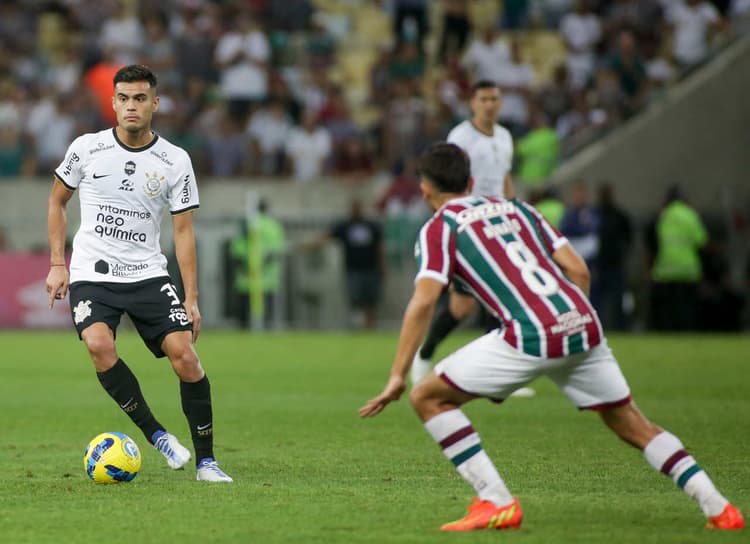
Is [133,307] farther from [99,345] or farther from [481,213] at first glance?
[481,213]

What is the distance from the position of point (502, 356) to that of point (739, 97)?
19898 mm

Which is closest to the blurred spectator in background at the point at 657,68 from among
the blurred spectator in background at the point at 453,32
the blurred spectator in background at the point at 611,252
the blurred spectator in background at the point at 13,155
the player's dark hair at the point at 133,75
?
the blurred spectator in background at the point at 611,252

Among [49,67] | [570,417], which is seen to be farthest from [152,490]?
[49,67]

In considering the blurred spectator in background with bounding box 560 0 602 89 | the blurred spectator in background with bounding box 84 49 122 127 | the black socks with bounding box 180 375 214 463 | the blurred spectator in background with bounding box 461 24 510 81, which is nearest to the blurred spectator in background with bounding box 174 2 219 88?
the blurred spectator in background with bounding box 84 49 122 127

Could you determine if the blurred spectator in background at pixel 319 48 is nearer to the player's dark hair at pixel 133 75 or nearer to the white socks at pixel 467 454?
the player's dark hair at pixel 133 75

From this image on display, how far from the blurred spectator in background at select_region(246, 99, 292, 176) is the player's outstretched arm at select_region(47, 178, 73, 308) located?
16.6 m

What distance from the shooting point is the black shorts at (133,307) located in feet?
28.5

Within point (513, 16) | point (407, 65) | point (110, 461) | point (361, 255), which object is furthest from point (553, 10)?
point (110, 461)

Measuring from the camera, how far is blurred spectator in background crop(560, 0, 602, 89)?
2653 centimetres

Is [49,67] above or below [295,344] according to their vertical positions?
above

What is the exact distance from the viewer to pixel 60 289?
8.79 metres

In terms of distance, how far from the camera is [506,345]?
22.2 feet

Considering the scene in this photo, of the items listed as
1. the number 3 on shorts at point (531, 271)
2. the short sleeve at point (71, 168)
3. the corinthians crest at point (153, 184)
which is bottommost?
the number 3 on shorts at point (531, 271)

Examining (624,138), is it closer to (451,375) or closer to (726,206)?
(726,206)
